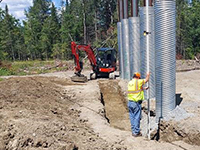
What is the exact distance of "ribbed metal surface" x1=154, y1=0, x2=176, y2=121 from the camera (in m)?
6.77

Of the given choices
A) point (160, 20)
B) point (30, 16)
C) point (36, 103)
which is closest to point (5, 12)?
point (30, 16)

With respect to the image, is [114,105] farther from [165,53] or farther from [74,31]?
[74,31]

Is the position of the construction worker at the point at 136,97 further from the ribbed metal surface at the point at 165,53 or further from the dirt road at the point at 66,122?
the ribbed metal surface at the point at 165,53

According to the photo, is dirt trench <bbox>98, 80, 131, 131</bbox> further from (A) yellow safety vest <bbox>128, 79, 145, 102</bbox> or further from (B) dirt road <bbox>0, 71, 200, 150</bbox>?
(A) yellow safety vest <bbox>128, 79, 145, 102</bbox>

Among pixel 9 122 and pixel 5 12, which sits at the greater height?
pixel 5 12

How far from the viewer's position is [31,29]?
4512 cm

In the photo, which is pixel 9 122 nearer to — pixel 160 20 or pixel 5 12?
pixel 160 20

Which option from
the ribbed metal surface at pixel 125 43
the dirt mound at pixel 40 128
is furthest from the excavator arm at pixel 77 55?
the dirt mound at pixel 40 128

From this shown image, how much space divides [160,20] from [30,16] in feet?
145

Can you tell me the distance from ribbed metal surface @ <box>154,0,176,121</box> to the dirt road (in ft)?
2.99

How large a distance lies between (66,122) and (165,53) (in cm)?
355

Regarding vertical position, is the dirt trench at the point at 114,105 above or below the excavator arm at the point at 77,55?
below

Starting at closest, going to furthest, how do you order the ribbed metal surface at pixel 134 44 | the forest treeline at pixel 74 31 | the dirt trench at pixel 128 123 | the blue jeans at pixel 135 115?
the dirt trench at pixel 128 123
the blue jeans at pixel 135 115
the ribbed metal surface at pixel 134 44
the forest treeline at pixel 74 31

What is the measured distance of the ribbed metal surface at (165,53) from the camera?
6768mm
